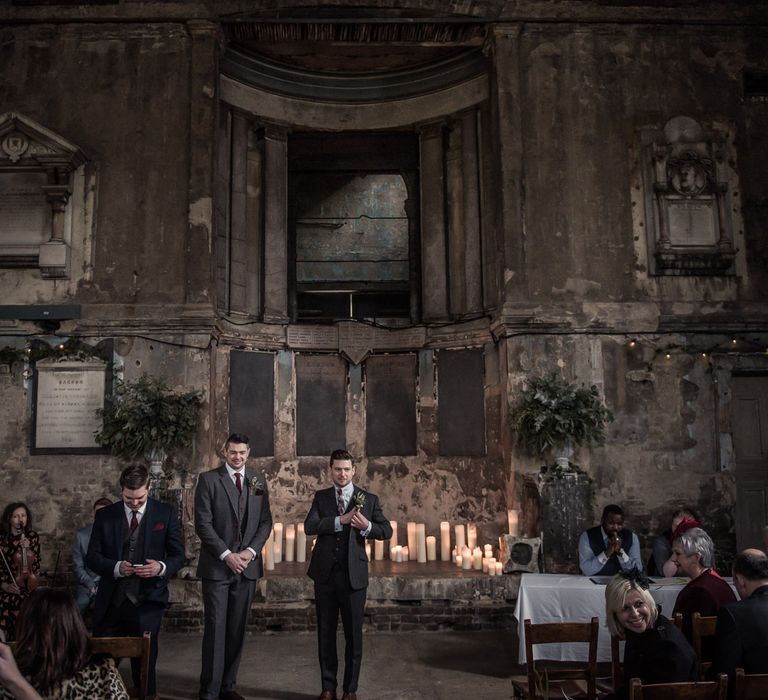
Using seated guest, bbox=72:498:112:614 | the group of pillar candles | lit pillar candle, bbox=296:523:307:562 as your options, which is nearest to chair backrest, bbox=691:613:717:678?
the group of pillar candles

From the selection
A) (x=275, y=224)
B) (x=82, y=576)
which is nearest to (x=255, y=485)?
(x=82, y=576)

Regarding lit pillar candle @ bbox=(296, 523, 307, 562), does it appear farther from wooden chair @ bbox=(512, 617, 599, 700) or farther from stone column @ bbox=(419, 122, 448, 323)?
wooden chair @ bbox=(512, 617, 599, 700)

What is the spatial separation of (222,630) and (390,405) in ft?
17.9

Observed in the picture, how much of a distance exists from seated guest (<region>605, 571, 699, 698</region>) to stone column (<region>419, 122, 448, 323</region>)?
23.2ft

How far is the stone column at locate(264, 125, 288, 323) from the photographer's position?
1006 centimetres

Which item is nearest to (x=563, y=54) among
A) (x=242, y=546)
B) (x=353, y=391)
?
(x=353, y=391)

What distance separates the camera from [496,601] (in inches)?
285

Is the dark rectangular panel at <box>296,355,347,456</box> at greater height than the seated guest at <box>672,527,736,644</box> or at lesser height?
greater

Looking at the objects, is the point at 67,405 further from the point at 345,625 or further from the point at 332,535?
the point at 345,625

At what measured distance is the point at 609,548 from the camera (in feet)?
19.6

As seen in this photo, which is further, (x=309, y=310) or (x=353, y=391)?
(x=309, y=310)

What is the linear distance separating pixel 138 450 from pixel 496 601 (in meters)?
4.06

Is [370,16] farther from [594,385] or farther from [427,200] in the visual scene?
[594,385]

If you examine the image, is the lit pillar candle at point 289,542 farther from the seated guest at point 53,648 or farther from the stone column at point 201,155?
the seated guest at point 53,648
